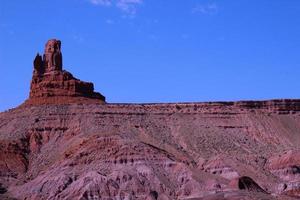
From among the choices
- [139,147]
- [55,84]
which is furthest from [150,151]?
[55,84]

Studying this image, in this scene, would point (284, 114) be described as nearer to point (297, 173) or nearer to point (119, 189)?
point (297, 173)

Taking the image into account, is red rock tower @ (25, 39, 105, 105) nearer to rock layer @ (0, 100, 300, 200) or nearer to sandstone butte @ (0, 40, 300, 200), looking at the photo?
sandstone butte @ (0, 40, 300, 200)

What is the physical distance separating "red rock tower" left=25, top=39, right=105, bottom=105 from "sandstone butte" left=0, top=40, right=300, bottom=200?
15 cm

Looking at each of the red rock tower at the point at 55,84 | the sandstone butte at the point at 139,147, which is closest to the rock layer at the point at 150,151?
the sandstone butte at the point at 139,147

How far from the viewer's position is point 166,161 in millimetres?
114125

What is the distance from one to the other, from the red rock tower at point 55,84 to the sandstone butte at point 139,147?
15 cm

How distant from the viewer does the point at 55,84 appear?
140 m

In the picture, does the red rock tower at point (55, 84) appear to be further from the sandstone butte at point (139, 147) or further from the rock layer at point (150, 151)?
the rock layer at point (150, 151)

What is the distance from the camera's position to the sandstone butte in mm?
108125

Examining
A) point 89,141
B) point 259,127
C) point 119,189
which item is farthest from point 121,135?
point 259,127

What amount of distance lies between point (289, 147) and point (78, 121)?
2891 cm

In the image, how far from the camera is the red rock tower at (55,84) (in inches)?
5428

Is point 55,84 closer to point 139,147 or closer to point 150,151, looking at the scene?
point 139,147

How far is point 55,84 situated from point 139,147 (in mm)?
29048
